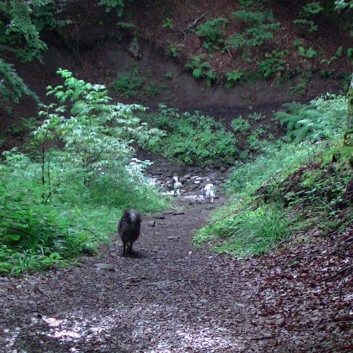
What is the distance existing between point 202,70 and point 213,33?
264cm

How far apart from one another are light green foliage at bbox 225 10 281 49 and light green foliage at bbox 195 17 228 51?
597 mm

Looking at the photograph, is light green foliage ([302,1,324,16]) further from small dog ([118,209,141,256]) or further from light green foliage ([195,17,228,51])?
small dog ([118,209,141,256])

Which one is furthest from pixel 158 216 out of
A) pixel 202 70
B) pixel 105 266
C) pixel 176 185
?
pixel 202 70

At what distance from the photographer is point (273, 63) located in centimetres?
2578

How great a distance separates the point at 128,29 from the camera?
1088 inches

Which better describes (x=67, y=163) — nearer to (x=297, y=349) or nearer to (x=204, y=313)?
(x=204, y=313)

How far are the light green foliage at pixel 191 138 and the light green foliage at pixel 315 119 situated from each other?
2.76 metres

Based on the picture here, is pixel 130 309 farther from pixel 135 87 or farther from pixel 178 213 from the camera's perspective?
pixel 135 87

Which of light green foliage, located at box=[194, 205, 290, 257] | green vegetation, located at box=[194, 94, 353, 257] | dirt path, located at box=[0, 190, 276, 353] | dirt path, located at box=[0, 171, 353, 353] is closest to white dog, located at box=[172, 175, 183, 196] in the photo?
green vegetation, located at box=[194, 94, 353, 257]

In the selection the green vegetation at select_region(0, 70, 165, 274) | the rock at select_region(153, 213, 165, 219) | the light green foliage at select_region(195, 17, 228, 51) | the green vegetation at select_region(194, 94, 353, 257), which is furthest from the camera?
the light green foliage at select_region(195, 17, 228, 51)

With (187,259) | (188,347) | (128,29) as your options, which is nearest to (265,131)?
(128,29)

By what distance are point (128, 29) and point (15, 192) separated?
21074mm

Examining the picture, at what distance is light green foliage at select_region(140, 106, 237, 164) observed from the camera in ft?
73.4

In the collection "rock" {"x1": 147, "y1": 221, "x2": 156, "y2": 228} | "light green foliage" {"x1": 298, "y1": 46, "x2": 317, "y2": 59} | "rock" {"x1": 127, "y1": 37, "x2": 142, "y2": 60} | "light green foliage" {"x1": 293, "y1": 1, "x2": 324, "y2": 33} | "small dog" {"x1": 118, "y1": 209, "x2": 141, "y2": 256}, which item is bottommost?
"small dog" {"x1": 118, "y1": 209, "x2": 141, "y2": 256}
